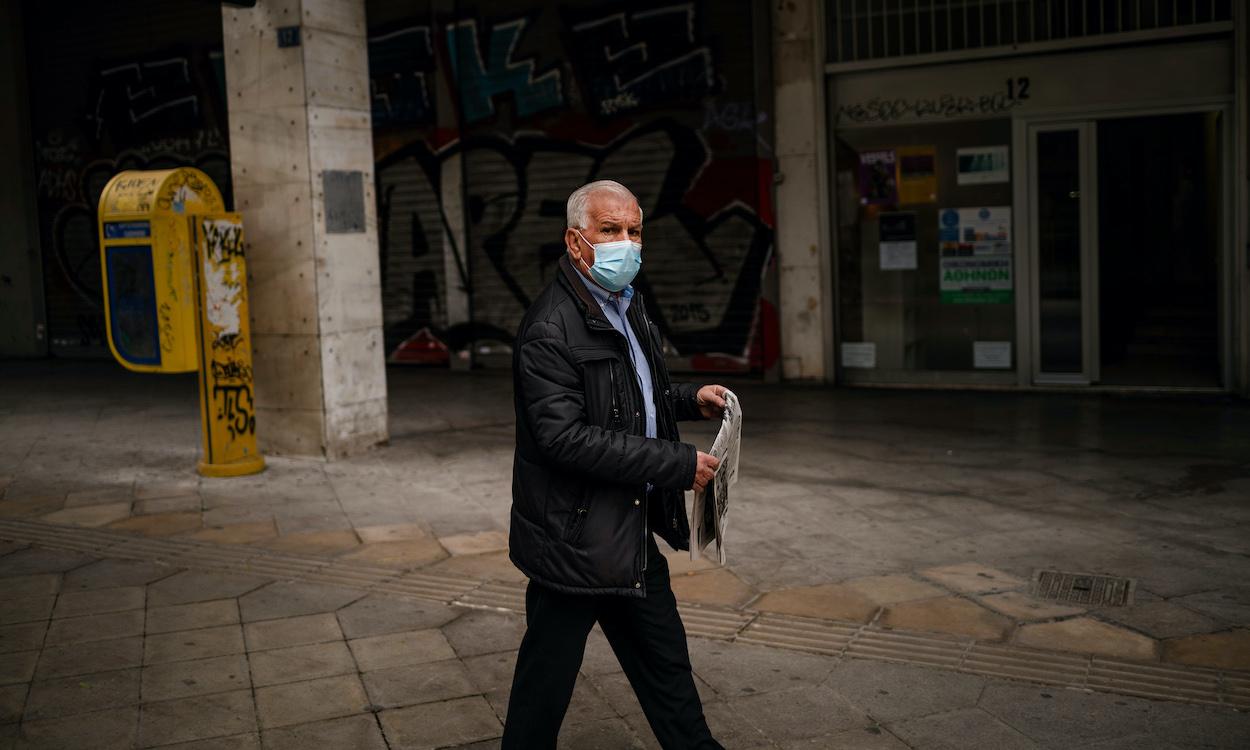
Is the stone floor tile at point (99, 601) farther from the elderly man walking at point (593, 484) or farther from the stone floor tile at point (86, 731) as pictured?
the elderly man walking at point (593, 484)

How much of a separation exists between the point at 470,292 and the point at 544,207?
126 cm

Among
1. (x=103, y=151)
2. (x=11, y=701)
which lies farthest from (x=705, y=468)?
(x=103, y=151)

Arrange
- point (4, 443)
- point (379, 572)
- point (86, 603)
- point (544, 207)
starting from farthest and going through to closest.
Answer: point (544, 207)
point (4, 443)
point (379, 572)
point (86, 603)

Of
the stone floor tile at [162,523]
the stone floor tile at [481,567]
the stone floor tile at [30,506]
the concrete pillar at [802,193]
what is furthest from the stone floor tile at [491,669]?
the concrete pillar at [802,193]

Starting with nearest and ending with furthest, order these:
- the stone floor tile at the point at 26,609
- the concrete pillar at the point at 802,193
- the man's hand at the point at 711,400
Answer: the man's hand at the point at 711,400, the stone floor tile at the point at 26,609, the concrete pillar at the point at 802,193

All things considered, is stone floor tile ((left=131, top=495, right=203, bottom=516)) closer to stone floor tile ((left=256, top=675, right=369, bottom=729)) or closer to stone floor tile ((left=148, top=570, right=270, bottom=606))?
stone floor tile ((left=148, top=570, right=270, bottom=606))

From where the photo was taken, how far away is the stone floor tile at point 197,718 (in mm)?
3979

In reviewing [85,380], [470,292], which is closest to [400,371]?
[470,292]

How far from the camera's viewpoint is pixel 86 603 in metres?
5.37

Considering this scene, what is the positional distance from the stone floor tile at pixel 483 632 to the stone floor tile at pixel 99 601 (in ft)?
4.79

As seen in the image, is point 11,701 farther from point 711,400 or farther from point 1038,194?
point 1038,194

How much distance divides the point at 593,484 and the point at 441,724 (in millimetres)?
1348

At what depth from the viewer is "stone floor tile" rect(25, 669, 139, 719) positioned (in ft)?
13.8

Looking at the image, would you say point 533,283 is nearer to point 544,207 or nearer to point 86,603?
point 544,207
